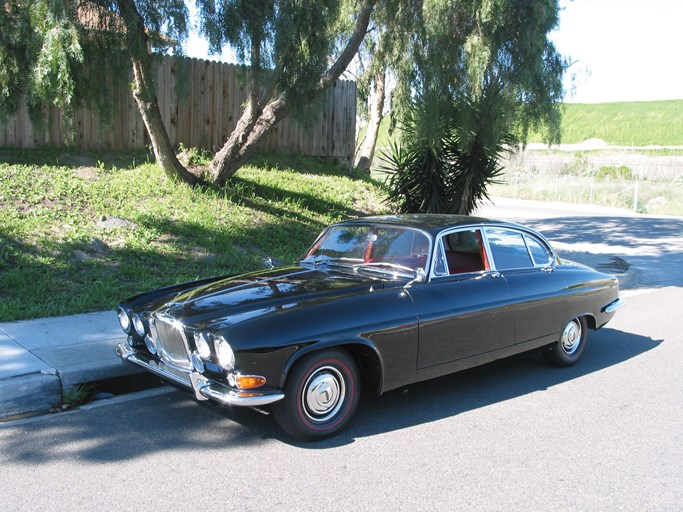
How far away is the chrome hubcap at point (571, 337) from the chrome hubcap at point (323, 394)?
2695 mm

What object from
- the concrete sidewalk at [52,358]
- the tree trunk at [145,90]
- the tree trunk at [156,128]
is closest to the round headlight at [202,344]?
the concrete sidewalk at [52,358]

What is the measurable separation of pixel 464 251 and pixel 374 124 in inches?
460

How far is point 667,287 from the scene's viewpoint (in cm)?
1093

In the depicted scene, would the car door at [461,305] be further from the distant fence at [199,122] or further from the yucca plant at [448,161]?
the yucca plant at [448,161]

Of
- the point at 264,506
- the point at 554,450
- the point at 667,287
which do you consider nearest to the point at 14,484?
the point at 264,506

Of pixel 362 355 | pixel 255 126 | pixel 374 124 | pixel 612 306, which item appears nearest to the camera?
pixel 362 355

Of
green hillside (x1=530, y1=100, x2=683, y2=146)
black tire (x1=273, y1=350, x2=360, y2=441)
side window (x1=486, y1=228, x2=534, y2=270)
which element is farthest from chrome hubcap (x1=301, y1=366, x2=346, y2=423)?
green hillside (x1=530, y1=100, x2=683, y2=146)

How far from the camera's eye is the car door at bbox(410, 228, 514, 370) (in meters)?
5.07

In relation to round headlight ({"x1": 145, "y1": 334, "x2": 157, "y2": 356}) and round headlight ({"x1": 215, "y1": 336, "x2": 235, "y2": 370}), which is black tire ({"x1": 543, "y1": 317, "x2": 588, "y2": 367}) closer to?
round headlight ({"x1": 215, "y1": 336, "x2": 235, "y2": 370})

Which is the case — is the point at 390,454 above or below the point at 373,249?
below

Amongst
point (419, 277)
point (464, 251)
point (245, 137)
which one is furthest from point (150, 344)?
point (245, 137)

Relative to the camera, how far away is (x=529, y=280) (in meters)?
5.99

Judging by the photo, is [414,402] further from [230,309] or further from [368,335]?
[230,309]

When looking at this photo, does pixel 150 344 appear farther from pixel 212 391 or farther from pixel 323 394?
pixel 323 394
